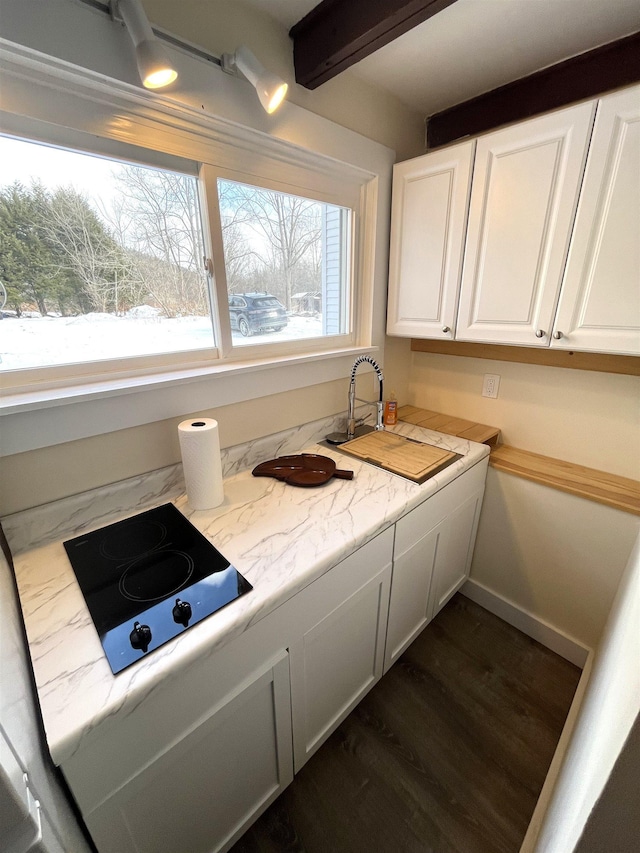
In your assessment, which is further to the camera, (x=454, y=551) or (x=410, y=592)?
(x=454, y=551)

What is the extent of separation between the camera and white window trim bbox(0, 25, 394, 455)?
2.72ft

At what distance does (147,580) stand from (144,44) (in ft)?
3.92

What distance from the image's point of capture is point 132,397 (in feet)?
3.37

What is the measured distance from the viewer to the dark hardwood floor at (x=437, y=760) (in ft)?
3.38

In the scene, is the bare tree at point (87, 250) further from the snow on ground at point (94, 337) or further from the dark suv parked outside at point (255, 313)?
the dark suv parked outside at point (255, 313)

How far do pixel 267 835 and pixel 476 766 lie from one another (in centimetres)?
70

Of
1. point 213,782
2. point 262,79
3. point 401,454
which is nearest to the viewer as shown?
point 213,782

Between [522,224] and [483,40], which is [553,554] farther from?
[483,40]

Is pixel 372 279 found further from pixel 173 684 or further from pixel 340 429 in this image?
pixel 173 684

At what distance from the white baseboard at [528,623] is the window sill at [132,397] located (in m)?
1.36

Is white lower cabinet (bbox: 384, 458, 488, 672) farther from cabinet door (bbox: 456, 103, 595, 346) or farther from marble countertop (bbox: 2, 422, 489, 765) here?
cabinet door (bbox: 456, 103, 595, 346)

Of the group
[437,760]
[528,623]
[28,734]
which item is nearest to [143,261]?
[28,734]

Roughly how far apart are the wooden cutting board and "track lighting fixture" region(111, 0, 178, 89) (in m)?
1.23

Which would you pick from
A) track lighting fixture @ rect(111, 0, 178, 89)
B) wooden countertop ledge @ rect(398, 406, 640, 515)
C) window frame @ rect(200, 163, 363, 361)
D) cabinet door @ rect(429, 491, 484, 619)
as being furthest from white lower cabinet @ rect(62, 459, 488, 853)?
track lighting fixture @ rect(111, 0, 178, 89)
